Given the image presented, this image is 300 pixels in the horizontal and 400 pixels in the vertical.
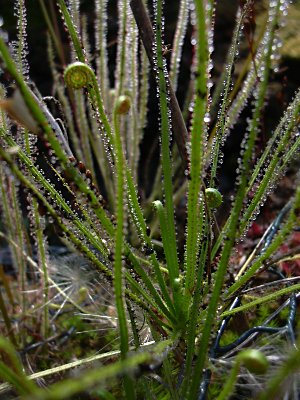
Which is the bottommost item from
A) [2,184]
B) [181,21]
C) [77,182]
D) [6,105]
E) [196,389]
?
[196,389]

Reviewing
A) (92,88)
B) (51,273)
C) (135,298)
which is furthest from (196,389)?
(51,273)

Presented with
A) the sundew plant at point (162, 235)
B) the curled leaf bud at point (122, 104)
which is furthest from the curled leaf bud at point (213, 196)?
the curled leaf bud at point (122, 104)

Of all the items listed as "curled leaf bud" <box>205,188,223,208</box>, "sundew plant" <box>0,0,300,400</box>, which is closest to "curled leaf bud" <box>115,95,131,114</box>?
"sundew plant" <box>0,0,300,400</box>

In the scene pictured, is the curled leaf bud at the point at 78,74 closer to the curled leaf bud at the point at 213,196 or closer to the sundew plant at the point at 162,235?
the sundew plant at the point at 162,235

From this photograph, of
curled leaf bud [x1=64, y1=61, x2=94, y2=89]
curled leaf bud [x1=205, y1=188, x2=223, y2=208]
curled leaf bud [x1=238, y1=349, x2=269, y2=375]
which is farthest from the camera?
curled leaf bud [x1=205, y1=188, x2=223, y2=208]

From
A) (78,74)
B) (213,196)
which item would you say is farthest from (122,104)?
(213,196)

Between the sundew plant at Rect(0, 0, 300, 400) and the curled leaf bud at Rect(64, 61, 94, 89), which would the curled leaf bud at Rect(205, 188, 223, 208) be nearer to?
the sundew plant at Rect(0, 0, 300, 400)

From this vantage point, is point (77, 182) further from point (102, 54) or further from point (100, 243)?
point (102, 54)

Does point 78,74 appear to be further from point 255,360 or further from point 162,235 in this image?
point 255,360
